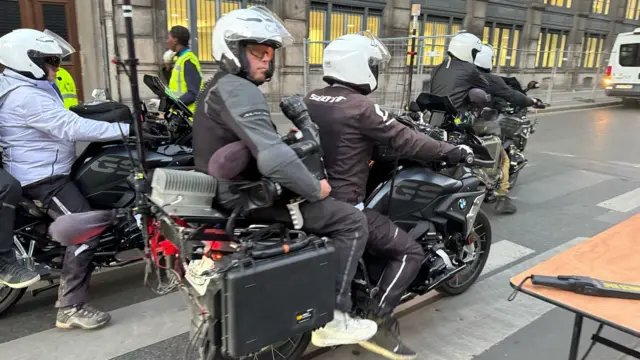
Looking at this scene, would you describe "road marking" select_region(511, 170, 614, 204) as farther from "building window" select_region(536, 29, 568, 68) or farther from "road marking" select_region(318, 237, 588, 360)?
"building window" select_region(536, 29, 568, 68)

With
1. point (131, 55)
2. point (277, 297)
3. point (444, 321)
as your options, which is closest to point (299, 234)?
point (277, 297)

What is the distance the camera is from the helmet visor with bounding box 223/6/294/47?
8.37 ft

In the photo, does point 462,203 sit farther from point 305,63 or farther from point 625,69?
point 625,69

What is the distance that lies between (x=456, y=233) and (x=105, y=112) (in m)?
2.77

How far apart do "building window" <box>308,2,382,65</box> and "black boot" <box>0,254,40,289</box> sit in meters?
10.9

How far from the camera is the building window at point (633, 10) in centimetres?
2880

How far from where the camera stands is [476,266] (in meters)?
4.27

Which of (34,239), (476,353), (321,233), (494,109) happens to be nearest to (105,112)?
(34,239)

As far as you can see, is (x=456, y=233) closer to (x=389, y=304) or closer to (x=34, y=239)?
(x=389, y=304)

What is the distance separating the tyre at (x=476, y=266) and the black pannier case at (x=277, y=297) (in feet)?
5.98

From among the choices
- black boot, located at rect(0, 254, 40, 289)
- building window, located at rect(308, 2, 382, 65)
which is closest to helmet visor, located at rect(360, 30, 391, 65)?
black boot, located at rect(0, 254, 40, 289)

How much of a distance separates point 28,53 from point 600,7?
30.2 metres

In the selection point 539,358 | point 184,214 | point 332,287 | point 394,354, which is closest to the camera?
point 184,214

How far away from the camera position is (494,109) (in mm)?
7020
